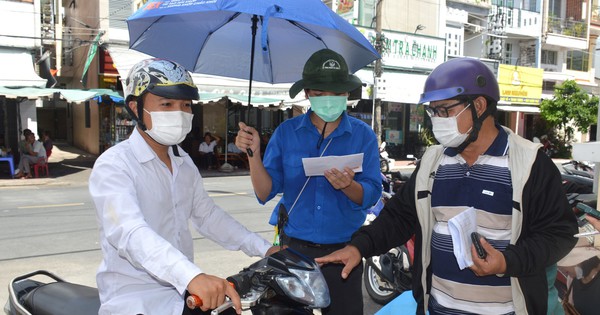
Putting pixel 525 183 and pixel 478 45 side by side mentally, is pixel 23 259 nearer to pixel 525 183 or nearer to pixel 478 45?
pixel 525 183

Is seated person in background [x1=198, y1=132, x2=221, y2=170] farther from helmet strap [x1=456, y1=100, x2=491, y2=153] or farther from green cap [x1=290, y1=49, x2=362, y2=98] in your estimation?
helmet strap [x1=456, y1=100, x2=491, y2=153]

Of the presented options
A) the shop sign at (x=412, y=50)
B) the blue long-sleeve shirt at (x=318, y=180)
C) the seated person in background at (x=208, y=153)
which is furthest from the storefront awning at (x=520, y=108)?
the blue long-sleeve shirt at (x=318, y=180)

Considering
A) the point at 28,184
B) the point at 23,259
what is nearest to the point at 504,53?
the point at 28,184

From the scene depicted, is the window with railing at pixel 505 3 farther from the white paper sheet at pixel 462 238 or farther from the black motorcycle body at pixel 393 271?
the white paper sheet at pixel 462 238

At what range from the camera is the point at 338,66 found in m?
2.71

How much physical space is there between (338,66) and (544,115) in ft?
86.5

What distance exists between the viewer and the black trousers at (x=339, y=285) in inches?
102

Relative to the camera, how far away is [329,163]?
8.41 feet

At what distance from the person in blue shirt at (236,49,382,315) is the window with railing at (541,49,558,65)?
32.3 metres

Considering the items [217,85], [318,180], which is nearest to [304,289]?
[318,180]

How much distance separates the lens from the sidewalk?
13555mm

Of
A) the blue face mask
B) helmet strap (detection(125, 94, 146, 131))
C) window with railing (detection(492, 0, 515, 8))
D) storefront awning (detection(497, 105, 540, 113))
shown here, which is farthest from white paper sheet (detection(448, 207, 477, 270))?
window with railing (detection(492, 0, 515, 8))

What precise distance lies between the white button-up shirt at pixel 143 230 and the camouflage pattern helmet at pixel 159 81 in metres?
0.22

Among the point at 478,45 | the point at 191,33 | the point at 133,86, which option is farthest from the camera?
the point at 478,45
